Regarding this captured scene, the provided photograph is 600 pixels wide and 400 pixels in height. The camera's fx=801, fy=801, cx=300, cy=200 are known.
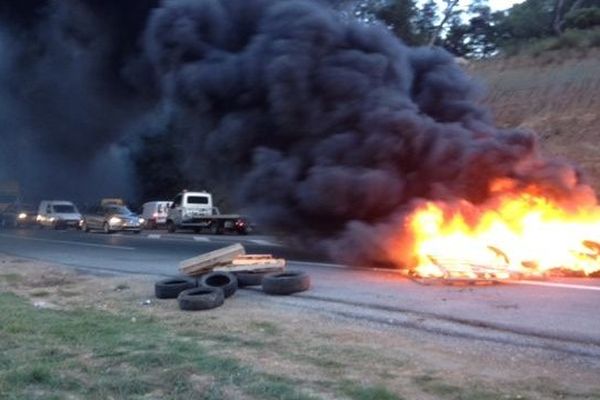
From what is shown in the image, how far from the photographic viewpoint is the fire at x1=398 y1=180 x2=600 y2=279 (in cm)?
1372

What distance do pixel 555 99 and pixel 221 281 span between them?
88.2 feet

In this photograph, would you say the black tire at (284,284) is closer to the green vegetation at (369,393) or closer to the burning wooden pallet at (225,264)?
the burning wooden pallet at (225,264)

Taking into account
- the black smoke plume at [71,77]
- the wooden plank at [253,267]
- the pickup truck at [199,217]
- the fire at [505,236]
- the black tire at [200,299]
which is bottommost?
the black tire at [200,299]

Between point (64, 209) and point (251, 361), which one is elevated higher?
point (64, 209)

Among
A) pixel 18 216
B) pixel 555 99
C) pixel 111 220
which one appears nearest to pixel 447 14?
pixel 555 99

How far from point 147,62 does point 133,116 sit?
19.8 feet

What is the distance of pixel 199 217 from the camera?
117 feet

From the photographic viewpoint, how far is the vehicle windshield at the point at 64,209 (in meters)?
41.7

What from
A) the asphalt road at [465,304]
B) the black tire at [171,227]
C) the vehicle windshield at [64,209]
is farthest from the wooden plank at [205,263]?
the vehicle windshield at [64,209]

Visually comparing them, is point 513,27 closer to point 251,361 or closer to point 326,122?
point 326,122

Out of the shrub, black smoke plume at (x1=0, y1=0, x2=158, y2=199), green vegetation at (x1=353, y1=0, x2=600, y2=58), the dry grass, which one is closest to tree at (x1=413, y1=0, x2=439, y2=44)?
green vegetation at (x1=353, y1=0, x2=600, y2=58)

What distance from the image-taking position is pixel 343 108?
18.7 meters

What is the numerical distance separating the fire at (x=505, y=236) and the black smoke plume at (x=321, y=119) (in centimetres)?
53

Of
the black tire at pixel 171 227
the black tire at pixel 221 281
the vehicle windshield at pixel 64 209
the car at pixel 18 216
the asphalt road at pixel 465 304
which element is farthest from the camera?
the car at pixel 18 216
